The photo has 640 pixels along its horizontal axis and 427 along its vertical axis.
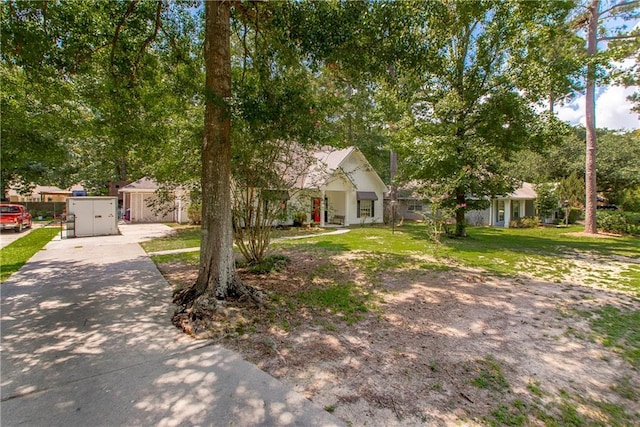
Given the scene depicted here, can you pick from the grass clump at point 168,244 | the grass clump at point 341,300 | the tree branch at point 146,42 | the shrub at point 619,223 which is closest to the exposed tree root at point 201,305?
the grass clump at point 341,300

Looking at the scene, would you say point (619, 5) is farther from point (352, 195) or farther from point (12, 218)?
point (12, 218)

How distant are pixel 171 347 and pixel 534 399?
13.4ft

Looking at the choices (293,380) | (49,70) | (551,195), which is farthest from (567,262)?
(551,195)

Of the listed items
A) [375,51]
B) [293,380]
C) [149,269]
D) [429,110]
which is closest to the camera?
[293,380]

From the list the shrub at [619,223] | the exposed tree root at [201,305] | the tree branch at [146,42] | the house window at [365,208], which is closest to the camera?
the exposed tree root at [201,305]

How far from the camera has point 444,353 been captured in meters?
3.77

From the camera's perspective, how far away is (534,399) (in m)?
2.91

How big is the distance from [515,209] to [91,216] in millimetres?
28714

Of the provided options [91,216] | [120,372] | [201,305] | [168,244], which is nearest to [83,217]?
[91,216]

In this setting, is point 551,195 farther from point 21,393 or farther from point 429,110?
point 21,393

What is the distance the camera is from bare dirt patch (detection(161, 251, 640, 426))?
109 inches

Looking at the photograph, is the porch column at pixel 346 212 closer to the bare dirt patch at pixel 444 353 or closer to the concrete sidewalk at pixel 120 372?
the bare dirt patch at pixel 444 353

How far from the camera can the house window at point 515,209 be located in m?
24.3

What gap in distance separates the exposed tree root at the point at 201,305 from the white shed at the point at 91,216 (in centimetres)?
1219
